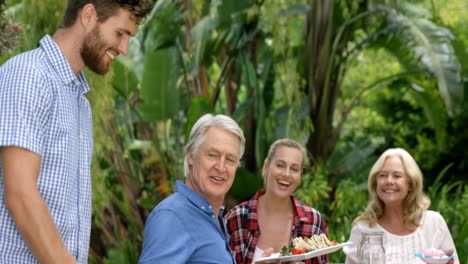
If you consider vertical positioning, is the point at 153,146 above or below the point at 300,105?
below

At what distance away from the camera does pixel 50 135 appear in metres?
1.64

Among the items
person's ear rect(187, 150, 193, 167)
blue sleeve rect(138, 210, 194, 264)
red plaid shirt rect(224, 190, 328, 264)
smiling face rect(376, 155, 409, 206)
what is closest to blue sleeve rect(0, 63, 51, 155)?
blue sleeve rect(138, 210, 194, 264)

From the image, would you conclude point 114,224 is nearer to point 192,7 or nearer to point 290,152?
point 192,7

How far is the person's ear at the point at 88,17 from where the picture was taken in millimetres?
1737

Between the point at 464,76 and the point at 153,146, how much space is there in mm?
4247

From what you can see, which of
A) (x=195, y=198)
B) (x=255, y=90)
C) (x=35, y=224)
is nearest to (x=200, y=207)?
(x=195, y=198)

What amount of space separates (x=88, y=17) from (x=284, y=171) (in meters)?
2.18

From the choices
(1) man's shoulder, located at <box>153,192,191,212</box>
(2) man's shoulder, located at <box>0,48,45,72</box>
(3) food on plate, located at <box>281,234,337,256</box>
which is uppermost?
(2) man's shoulder, located at <box>0,48,45,72</box>

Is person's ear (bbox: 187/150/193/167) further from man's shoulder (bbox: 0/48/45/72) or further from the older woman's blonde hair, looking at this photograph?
the older woman's blonde hair

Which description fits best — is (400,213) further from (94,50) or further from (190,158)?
(94,50)

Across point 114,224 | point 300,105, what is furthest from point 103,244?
point 300,105

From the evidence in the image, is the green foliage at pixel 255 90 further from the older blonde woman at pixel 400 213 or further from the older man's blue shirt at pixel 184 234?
the older man's blue shirt at pixel 184 234

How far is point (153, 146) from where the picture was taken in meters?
6.96

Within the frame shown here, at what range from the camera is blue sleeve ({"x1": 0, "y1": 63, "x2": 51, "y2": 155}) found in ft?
5.07
